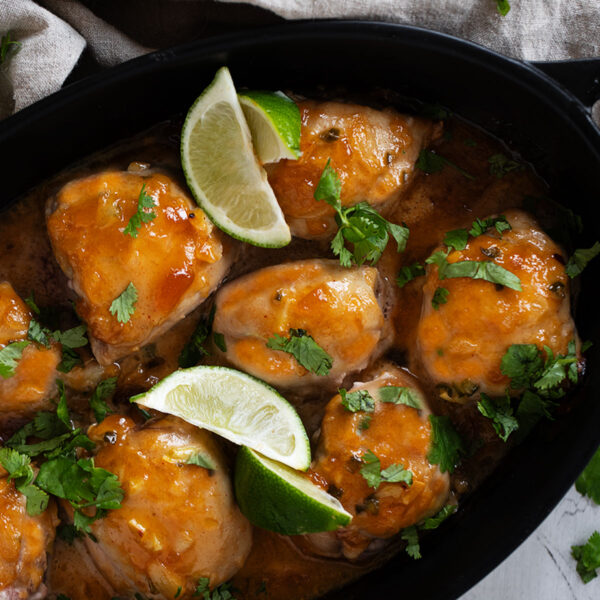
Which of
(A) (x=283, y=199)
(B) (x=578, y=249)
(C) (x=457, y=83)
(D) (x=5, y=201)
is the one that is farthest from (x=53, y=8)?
(B) (x=578, y=249)

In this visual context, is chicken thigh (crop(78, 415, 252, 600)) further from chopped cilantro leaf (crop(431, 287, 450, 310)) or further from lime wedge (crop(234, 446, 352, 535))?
chopped cilantro leaf (crop(431, 287, 450, 310))

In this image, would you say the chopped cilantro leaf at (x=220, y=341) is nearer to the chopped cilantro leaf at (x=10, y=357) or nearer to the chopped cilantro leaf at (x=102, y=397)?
the chopped cilantro leaf at (x=102, y=397)

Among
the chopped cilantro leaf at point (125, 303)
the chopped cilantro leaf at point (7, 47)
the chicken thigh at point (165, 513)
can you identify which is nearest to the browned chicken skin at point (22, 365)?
the chicken thigh at point (165, 513)

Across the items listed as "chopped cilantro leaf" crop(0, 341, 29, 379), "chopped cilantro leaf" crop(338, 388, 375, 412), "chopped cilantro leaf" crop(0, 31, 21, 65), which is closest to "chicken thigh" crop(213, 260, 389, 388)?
"chopped cilantro leaf" crop(338, 388, 375, 412)

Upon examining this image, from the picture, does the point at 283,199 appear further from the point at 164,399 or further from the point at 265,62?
the point at 164,399

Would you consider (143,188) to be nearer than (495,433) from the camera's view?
Yes
